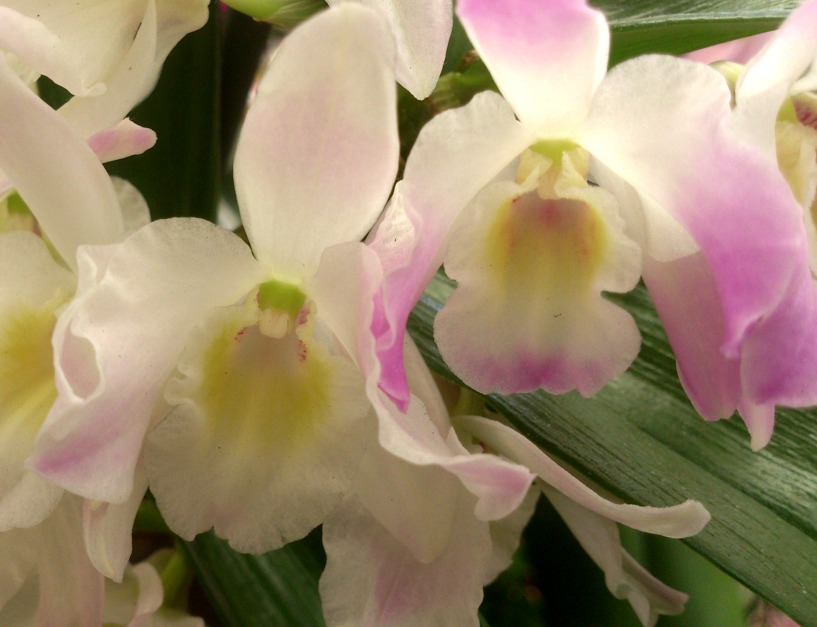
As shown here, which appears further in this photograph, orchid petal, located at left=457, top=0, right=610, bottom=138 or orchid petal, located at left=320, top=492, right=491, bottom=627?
orchid petal, located at left=320, top=492, right=491, bottom=627

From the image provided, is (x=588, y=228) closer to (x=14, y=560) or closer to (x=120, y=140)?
(x=120, y=140)

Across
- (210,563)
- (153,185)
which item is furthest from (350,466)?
(153,185)

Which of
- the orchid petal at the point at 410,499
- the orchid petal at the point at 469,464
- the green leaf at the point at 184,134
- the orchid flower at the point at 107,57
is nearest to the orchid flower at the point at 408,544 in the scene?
the orchid petal at the point at 410,499

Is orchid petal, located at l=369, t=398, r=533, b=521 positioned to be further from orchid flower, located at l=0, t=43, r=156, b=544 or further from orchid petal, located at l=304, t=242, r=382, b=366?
orchid flower, located at l=0, t=43, r=156, b=544

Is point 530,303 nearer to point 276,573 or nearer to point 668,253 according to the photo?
point 668,253

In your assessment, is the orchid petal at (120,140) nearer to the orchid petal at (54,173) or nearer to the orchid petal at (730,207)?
the orchid petal at (54,173)

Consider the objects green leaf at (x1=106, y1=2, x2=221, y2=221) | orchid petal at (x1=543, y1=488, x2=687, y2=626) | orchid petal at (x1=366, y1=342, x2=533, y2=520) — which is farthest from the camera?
green leaf at (x1=106, y1=2, x2=221, y2=221)

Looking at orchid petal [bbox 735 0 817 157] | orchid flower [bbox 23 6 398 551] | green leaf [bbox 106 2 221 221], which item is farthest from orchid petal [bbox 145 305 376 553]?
green leaf [bbox 106 2 221 221]
